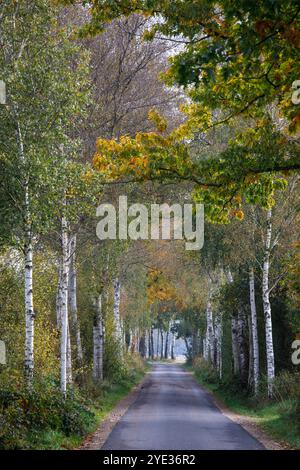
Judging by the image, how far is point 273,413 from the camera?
71.8 feet

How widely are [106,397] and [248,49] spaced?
20.3 metres

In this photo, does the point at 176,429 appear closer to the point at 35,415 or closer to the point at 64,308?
the point at 35,415

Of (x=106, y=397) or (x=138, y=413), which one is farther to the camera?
(x=106, y=397)

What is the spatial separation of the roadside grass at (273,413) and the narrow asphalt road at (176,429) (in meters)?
0.86

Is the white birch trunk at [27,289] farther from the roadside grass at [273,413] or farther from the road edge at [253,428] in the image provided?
the roadside grass at [273,413]

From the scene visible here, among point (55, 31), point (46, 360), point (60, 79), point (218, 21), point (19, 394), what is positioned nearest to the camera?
point (218, 21)

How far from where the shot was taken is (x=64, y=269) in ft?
63.8

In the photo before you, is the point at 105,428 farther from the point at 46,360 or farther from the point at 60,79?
the point at 60,79

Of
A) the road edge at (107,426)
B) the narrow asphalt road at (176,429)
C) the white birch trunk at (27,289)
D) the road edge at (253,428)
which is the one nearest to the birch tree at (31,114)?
the white birch trunk at (27,289)

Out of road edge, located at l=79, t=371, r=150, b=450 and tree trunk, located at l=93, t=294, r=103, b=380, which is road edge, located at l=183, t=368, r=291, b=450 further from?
tree trunk, located at l=93, t=294, r=103, b=380

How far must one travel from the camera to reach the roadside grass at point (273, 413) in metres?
16.8

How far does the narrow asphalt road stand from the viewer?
14359 mm

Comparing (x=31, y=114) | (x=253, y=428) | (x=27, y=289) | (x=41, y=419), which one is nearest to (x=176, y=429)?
(x=253, y=428)

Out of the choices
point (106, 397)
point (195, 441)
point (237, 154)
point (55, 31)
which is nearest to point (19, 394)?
point (195, 441)
